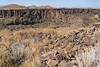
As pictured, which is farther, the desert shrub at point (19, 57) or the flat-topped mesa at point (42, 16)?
the flat-topped mesa at point (42, 16)

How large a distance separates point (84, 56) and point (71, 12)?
116 feet

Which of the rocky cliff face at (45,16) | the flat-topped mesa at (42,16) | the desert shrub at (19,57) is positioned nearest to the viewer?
the desert shrub at (19,57)

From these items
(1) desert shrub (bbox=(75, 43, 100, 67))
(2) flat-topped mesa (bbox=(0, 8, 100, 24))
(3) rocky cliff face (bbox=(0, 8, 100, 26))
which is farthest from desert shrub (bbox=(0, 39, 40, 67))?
(2) flat-topped mesa (bbox=(0, 8, 100, 24))

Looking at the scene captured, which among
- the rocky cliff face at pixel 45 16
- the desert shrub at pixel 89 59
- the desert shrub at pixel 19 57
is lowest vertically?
the rocky cliff face at pixel 45 16

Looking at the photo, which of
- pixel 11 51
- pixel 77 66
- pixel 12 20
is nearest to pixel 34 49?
pixel 11 51

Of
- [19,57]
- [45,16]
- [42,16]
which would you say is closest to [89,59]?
[19,57]

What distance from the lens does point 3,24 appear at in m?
36.0

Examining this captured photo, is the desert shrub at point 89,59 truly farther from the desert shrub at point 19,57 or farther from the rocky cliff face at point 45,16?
the rocky cliff face at point 45,16

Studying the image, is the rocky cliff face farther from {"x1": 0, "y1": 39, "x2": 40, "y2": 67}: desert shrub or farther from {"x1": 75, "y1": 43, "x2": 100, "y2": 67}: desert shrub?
{"x1": 75, "y1": 43, "x2": 100, "y2": 67}: desert shrub

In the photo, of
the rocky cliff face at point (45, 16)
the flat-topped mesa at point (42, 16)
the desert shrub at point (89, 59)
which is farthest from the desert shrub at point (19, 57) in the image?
the flat-topped mesa at point (42, 16)

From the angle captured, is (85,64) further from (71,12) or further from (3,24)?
(71,12)

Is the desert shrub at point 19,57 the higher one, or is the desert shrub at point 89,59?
the desert shrub at point 89,59

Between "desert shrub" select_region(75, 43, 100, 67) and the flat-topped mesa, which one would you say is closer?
"desert shrub" select_region(75, 43, 100, 67)

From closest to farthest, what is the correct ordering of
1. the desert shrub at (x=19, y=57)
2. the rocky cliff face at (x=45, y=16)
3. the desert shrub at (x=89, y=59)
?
the desert shrub at (x=89, y=59) → the desert shrub at (x=19, y=57) → the rocky cliff face at (x=45, y=16)
